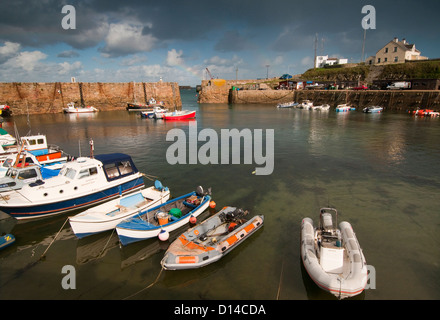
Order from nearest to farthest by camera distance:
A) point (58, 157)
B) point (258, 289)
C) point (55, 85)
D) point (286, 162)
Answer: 1. point (258, 289)
2. point (58, 157)
3. point (286, 162)
4. point (55, 85)

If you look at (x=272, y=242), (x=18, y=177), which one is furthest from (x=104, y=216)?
(x=272, y=242)

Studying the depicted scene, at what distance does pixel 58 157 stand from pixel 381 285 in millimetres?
29535

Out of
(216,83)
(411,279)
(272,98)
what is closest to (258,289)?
(411,279)

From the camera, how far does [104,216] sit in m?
14.3

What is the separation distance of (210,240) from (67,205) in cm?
1026

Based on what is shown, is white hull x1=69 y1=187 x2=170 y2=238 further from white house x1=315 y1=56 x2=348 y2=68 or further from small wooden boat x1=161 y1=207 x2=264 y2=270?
white house x1=315 y1=56 x2=348 y2=68

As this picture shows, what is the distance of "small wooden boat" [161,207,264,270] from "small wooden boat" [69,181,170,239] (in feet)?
12.8

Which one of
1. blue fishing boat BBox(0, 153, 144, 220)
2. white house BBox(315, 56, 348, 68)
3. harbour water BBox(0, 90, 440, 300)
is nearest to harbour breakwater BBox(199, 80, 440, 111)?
white house BBox(315, 56, 348, 68)

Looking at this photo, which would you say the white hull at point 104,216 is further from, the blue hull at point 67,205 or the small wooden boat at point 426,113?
the small wooden boat at point 426,113

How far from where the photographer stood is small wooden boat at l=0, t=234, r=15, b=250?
13.2 metres

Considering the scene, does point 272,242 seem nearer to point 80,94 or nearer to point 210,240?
point 210,240
